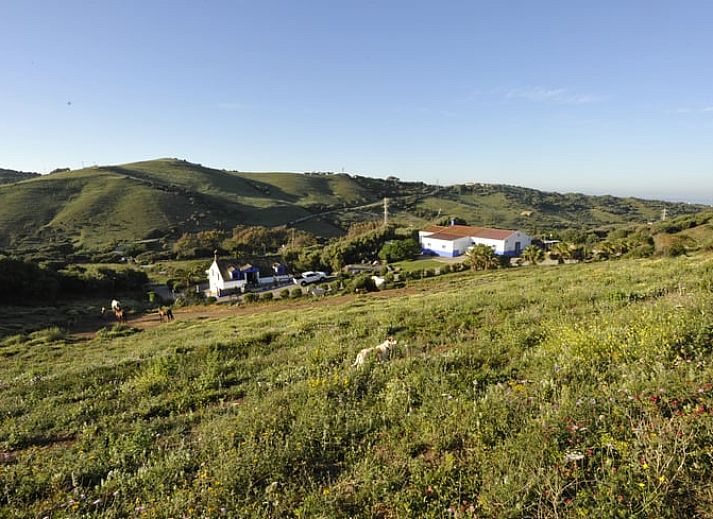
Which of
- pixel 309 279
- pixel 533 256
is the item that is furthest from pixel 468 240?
pixel 309 279

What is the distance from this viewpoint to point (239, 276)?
49.5 metres

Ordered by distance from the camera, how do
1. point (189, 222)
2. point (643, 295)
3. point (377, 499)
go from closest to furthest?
1. point (377, 499)
2. point (643, 295)
3. point (189, 222)

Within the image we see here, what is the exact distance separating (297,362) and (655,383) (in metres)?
6.03

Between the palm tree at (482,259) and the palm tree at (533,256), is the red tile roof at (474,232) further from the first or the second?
the palm tree at (482,259)

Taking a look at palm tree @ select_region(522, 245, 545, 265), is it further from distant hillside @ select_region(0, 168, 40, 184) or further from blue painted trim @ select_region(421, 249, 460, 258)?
distant hillside @ select_region(0, 168, 40, 184)

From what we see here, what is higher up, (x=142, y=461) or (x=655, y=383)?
(x=655, y=383)

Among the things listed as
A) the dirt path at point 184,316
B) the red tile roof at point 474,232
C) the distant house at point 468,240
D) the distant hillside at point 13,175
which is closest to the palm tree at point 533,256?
the distant house at point 468,240

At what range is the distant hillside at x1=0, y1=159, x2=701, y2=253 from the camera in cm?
7969

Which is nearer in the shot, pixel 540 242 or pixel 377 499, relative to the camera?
pixel 377 499

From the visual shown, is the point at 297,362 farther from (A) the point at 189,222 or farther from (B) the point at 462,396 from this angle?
(A) the point at 189,222

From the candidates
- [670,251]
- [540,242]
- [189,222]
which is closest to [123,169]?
[189,222]

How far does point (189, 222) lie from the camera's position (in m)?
92.2

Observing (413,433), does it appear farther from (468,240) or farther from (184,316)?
(468,240)

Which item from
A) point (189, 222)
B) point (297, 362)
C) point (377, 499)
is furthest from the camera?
point (189, 222)
